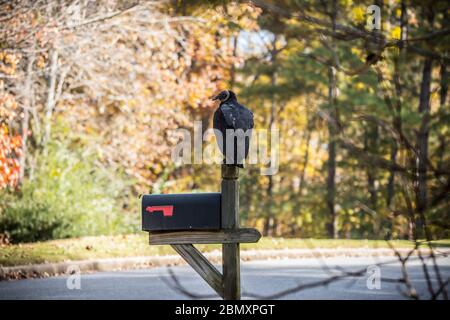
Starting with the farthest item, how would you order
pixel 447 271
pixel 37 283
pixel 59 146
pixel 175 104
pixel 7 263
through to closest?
pixel 175 104, pixel 59 146, pixel 447 271, pixel 7 263, pixel 37 283

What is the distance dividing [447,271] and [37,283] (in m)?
7.09

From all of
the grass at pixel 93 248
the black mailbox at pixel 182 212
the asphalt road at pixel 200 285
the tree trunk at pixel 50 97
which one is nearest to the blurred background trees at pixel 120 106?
the tree trunk at pixel 50 97

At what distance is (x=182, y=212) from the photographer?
6613 mm

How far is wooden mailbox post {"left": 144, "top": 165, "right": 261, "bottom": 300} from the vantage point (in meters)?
6.61

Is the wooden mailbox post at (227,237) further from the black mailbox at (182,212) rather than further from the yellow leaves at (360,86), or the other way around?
the yellow leaves at (360,86)

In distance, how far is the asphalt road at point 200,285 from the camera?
11.6 m

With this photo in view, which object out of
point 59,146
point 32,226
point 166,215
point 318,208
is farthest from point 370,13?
point 318,208

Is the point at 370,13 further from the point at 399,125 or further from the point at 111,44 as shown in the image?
the point at 111,44

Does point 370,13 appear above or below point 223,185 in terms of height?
above

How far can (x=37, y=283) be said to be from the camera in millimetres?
12906

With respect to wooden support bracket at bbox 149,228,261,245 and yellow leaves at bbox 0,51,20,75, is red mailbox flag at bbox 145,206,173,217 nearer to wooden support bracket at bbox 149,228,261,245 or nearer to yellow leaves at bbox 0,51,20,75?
wooden support bracket at bbox 149,228,261,245

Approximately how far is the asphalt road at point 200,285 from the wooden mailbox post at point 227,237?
337 centimetres

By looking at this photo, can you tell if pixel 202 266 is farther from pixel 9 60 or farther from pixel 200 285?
pixel 9 60

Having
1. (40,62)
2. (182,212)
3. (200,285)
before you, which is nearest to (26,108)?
(40,62)
